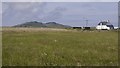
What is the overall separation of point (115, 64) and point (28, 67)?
4.78m

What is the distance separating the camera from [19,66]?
590 inches

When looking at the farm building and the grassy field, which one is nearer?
the grassy field

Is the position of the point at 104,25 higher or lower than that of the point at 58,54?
lower

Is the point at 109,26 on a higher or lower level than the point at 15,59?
lower

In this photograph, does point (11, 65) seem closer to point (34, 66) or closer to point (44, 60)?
point (34, 66)

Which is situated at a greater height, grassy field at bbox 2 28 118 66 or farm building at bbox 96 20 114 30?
grassy field at bbox 2 28 118 66

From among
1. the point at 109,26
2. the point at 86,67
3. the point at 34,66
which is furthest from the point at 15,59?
the point at 109,26

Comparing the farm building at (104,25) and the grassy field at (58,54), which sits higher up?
the grassy field at (58,54)

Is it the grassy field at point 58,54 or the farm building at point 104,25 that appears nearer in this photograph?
the grassy field at point 58,54

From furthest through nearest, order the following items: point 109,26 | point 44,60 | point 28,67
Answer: point 109,26
point 44,60
point 28,67

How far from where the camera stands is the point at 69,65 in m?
15.5

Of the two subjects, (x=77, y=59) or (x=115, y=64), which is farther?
(x=77, y=59)

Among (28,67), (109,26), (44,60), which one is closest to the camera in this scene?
(28,67)

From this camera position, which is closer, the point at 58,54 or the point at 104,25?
the point at 58,54
